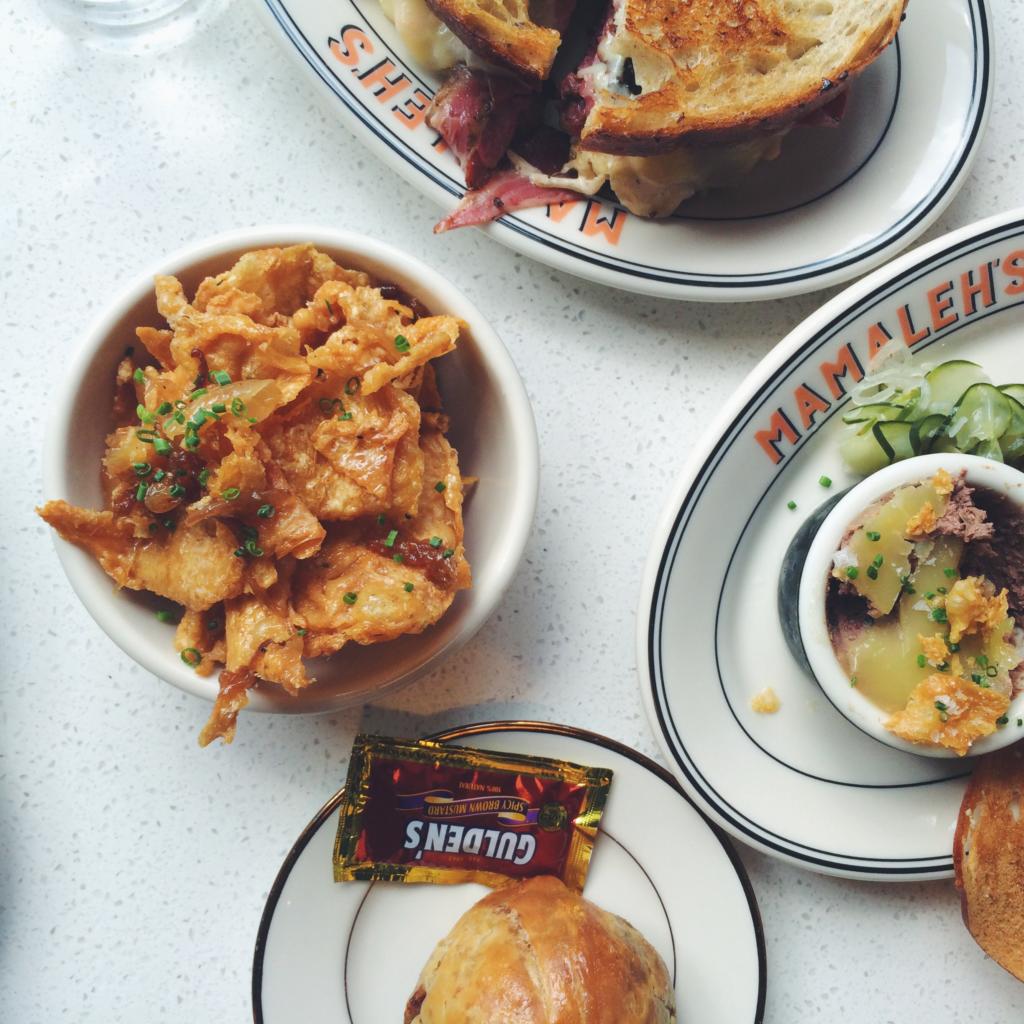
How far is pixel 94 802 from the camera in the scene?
1683 millimetres

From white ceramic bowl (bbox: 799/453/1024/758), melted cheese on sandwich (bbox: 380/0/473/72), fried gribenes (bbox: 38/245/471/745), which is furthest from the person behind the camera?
melted cheese on sandwich (bbox: 380/0/473/72)

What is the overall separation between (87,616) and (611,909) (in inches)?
37.1

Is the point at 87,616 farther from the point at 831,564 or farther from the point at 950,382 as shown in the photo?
the point at 950,382

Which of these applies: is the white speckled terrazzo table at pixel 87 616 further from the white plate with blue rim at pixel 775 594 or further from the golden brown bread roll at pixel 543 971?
the golden brown bread roll at pixel 543 971

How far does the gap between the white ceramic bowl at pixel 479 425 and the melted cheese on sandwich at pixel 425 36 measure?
0.40 metres

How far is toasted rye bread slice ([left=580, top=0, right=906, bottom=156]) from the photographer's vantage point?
151 cm

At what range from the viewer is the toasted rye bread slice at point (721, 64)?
1.51 metres

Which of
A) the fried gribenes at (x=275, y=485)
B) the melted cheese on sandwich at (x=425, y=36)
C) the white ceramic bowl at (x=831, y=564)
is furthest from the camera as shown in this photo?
the melted cheese on sandwich at (x=425, y=36)

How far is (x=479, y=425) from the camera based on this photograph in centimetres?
147

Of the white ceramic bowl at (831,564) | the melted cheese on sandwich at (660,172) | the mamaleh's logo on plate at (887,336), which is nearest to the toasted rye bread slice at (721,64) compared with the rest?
the melted cheese on sandwich at (660,172)

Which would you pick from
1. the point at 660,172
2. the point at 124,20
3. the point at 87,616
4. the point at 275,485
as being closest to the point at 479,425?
the point at 275,485

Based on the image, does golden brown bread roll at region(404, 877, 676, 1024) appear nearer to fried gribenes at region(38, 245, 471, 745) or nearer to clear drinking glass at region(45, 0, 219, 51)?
fried gribenes at region(38, 245, 471, 745)

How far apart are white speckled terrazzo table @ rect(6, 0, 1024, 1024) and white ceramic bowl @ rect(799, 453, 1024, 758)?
327mm

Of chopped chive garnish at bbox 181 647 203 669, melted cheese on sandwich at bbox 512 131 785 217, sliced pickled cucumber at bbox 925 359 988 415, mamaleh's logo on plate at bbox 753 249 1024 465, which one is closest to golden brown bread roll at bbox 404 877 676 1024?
chopped chive garnish at bbox 181 647 203 669
